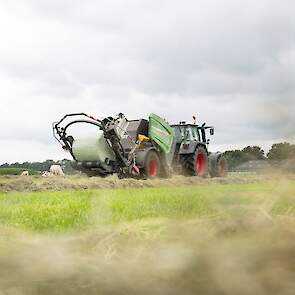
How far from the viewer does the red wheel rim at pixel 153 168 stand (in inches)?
748

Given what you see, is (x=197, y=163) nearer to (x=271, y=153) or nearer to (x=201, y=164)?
(x=201, y=164)

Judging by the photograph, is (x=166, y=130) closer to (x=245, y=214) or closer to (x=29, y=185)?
(x=29, y=185)

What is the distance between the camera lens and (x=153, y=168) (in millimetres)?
19312

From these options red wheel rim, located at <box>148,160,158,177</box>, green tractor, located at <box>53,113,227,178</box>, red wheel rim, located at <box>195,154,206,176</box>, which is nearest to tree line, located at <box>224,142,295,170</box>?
green tractor, located at <box>53,113,227,178</box>

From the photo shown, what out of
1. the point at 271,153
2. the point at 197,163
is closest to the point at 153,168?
the point at 197,163

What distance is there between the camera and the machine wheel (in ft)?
61.4

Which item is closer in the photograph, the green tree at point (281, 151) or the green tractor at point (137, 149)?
the green tree at point (281, 151)

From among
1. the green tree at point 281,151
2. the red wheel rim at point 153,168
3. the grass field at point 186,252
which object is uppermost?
the red wheel rim at point 153,168

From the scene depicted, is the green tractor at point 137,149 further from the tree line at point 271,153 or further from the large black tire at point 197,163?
the tree line at point 271,153

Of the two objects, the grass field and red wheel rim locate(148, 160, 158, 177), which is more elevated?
red wheel rim locate(148, 160, 158, 177)

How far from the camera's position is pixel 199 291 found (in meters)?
1.44

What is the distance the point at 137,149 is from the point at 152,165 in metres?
0.74

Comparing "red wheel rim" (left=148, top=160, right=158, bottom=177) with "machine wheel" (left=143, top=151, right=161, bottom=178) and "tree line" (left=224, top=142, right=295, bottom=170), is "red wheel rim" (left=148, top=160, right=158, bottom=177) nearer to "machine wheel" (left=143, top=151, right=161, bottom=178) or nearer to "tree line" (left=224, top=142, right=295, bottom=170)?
"machine wheel" (left=143, top=151, right=161, bottom=178)

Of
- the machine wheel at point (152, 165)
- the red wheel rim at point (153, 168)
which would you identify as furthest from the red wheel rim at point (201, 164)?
the red wheel rim at point (153, 168)
